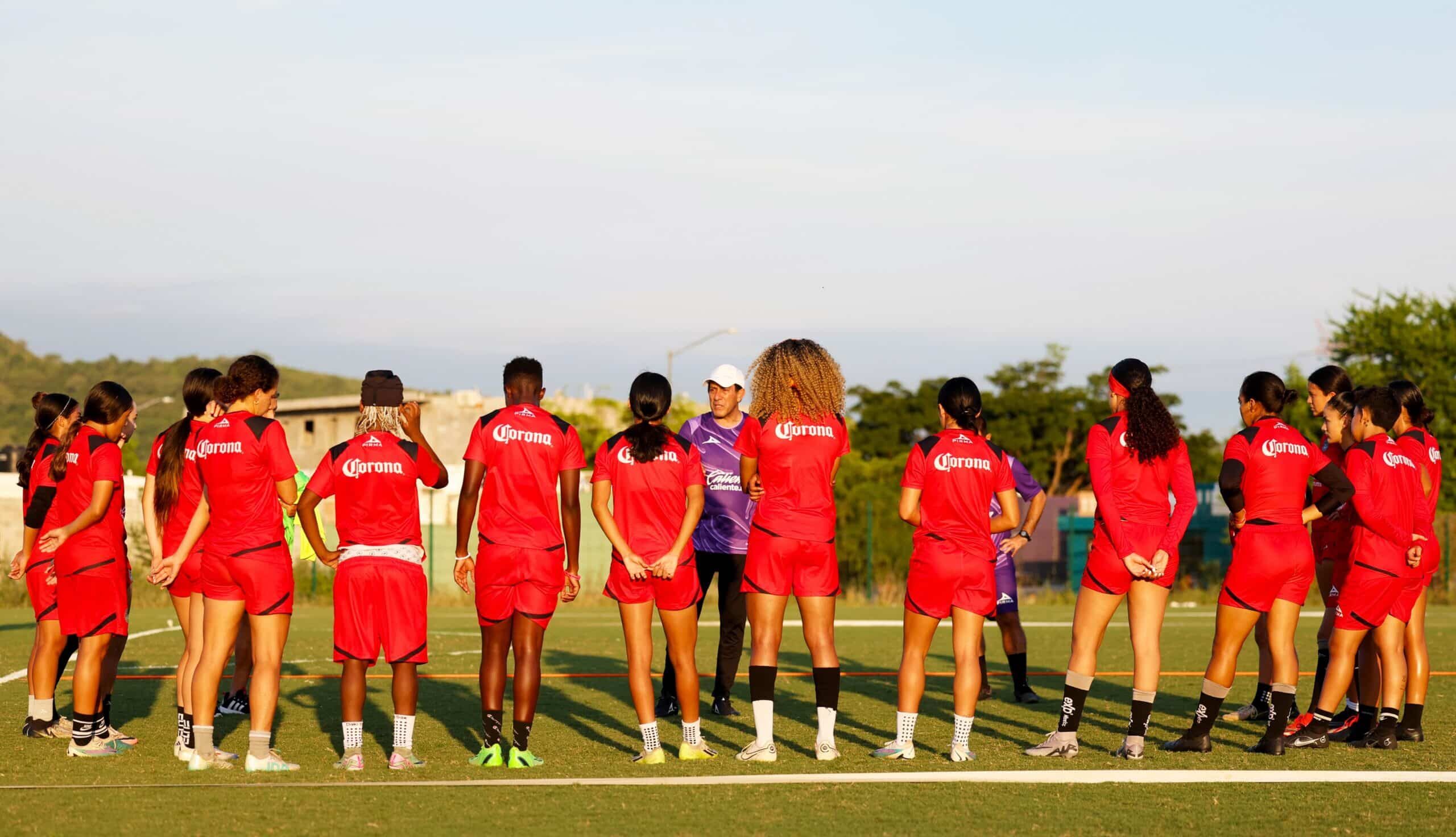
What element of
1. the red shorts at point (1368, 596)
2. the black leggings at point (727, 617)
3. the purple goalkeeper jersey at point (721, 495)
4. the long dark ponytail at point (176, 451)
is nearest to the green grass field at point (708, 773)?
the black leggings at point (727, 617)

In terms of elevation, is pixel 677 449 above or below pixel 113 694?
above

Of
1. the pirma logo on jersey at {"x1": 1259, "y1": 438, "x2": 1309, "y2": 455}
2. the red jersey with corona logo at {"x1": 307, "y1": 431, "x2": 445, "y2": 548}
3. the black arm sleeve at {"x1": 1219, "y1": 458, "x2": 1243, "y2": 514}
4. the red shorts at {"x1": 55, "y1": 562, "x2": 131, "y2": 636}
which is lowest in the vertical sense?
the red shorts at {"x1": 55, "y1": 562, "x2": 131, "y2": 636}

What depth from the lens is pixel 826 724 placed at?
312 inches

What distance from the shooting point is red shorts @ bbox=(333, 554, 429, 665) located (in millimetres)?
7461

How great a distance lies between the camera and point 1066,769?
7.48 metres

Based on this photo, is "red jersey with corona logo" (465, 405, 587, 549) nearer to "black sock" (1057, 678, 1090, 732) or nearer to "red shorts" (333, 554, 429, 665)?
"red shorts" (333, 554, 429, 665)

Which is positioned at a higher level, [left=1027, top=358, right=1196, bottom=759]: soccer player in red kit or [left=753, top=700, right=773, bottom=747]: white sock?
[left=1027, top=358, right=1196, bottom=759]: soccer player in red kit

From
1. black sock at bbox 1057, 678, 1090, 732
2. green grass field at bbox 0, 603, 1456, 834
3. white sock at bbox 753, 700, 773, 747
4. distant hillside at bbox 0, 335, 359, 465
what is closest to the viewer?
green grass field at bbox 0, 603, 1456, 834

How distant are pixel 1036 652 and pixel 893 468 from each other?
44.8 metres

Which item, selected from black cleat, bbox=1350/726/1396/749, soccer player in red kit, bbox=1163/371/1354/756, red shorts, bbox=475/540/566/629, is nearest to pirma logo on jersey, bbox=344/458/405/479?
red shorts, bbox=475/540/566/629

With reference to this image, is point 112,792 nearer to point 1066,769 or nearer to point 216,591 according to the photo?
point 216,591

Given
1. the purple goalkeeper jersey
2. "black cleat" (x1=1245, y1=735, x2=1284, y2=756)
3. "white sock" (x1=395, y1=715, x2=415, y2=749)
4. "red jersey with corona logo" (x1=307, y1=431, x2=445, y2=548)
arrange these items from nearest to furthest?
"red jersey with corona logo" (x1=307, y1=431, x2=445, y2=548), "white sock" (x1=395, y1=715, x2=415, y2=749), "black cleat" (x1=1245, y1=735, x2=1284, y2=756), the purple goalkeeper jersey

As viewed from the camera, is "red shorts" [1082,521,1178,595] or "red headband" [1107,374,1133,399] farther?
"red headband" [1107,374,1133,399]

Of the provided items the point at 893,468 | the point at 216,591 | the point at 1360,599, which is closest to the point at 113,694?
the point at 216,591
